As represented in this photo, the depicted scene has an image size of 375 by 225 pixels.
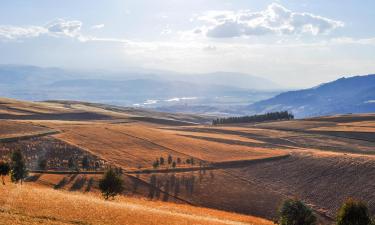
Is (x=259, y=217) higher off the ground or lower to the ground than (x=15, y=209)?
lower

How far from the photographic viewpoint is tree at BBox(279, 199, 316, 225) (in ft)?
191

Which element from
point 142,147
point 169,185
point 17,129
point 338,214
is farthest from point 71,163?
point 338,214

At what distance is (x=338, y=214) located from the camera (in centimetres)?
5759

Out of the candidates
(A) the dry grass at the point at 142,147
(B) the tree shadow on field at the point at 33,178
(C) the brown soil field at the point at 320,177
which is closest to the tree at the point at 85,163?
(A) the dry grass at the point at 142,147

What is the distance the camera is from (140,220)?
1631 inches

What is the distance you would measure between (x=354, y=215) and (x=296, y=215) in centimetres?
693

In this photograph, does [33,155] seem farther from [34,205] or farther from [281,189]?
[34,205]

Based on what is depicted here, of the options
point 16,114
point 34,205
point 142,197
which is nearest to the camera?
point 34,205

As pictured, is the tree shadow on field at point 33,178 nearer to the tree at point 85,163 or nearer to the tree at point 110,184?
the tree at point 85,163

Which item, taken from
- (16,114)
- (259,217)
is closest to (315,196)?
(259,217)

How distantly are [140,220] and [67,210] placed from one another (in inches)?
255

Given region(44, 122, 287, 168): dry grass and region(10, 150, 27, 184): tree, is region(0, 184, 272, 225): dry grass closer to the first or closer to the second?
region(10, 150, 27, 184): tree

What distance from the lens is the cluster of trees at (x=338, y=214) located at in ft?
183

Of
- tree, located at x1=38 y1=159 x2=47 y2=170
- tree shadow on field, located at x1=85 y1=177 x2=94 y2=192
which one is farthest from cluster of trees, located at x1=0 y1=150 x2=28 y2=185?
tree, located at x1=38 y1=159 x2=47 y2=170
